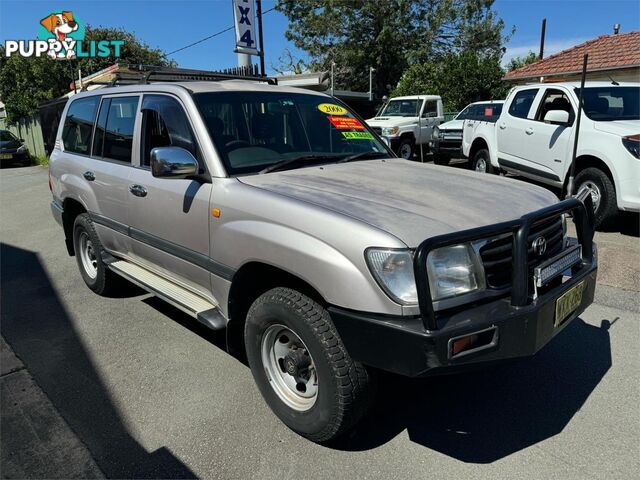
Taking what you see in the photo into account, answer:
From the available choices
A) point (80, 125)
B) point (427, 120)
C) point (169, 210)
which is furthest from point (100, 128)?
point (427, 120)

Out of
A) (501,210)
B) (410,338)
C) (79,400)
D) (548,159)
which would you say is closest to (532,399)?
(501,210)

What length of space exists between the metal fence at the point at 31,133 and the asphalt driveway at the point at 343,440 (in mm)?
21804

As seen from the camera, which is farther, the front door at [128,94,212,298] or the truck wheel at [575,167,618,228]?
the truck wheel at [575,167,618,228]

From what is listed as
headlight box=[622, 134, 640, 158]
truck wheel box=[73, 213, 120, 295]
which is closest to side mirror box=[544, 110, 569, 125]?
headlight box=[622, 134, 640, 158]

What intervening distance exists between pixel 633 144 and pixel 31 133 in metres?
25.3

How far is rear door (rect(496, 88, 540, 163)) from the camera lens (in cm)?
805

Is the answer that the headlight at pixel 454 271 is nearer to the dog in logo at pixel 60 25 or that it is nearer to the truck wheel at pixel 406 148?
the truck wheel at pixel 406 148

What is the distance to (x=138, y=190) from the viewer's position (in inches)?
148

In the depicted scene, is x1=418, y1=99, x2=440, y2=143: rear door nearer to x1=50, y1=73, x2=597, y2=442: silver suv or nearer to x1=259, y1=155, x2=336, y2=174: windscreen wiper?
x1=50, y1=73, x2=597, y2=442: silver suv

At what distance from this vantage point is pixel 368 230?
224 cm

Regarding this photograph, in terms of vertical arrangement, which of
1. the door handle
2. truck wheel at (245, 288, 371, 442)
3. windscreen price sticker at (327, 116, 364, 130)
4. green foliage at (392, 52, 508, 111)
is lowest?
truck wheel at (245, 288, 371, 442)

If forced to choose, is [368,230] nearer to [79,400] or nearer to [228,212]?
[228,212]

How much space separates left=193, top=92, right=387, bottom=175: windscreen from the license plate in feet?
5.89

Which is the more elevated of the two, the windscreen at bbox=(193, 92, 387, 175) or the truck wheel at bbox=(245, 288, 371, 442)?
the windscreen at bbox=(193, 92, 387, 175)
